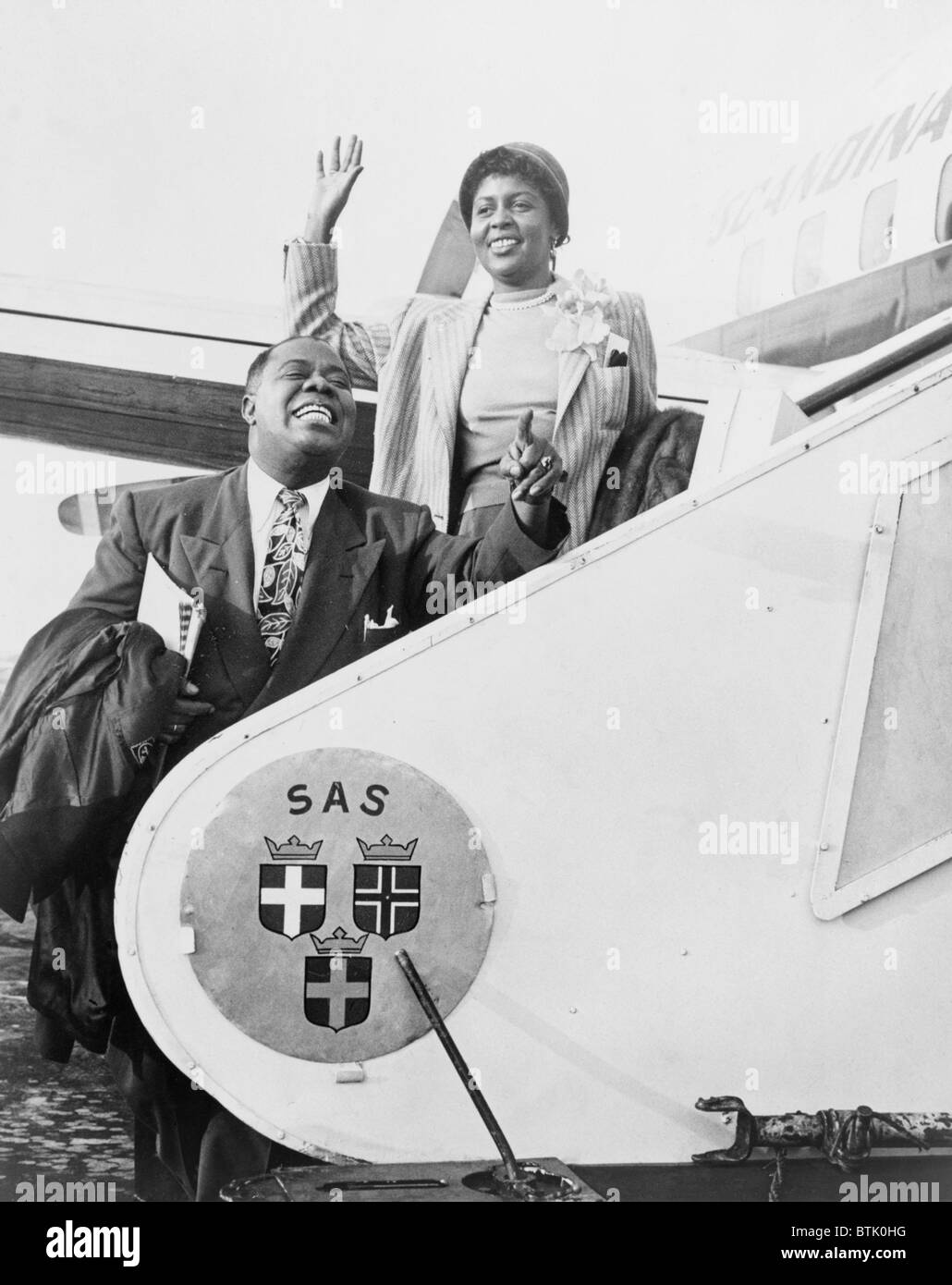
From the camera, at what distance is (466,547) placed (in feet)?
11.7

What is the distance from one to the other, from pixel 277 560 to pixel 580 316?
1.00 m

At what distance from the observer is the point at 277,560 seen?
3586 millimetres

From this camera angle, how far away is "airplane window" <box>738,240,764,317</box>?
151 inches

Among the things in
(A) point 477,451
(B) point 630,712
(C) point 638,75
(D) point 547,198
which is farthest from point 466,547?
(C) point 638,75

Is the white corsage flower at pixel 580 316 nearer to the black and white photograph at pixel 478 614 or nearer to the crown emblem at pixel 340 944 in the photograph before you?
the black and white photograph at pixel 478 614

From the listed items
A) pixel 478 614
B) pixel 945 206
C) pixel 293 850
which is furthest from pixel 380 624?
pixel 945 206

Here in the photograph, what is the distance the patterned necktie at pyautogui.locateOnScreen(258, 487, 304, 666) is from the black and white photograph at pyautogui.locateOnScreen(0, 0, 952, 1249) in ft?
0.06

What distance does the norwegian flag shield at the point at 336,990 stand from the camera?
124 inches

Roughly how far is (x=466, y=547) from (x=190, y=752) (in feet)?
2.73

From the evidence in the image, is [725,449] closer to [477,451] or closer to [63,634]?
[477,451]

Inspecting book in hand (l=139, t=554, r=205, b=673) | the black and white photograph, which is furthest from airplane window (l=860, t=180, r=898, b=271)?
book in hand (l=139, t=554, r=205, b=673)

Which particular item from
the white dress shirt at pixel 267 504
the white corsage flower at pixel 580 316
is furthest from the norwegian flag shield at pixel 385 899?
the white corsage flower at pixel 580 316
